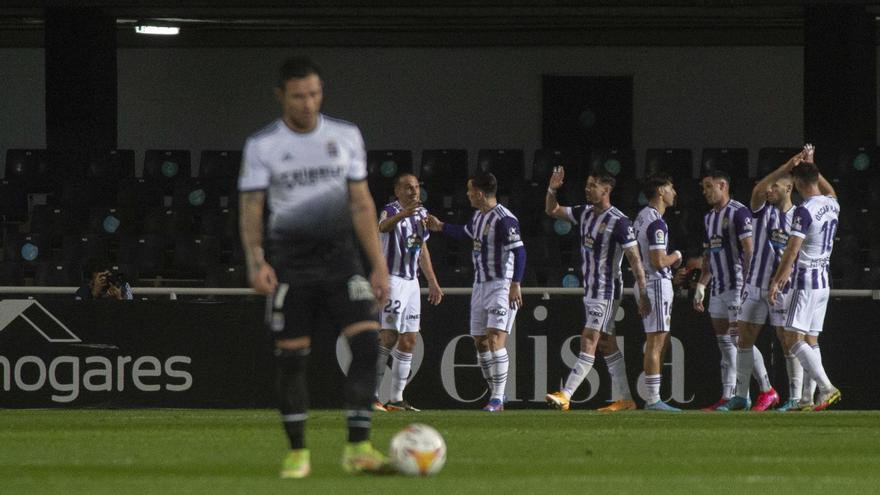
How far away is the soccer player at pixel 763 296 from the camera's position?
551 inches

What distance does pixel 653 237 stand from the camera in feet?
45.8

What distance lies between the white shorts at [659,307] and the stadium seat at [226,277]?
18.2 ft

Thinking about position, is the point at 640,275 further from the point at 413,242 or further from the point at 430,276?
the point at 413,242

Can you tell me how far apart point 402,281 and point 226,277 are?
4.67m

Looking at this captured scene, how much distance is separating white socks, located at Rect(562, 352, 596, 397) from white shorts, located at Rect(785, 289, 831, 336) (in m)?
1.74

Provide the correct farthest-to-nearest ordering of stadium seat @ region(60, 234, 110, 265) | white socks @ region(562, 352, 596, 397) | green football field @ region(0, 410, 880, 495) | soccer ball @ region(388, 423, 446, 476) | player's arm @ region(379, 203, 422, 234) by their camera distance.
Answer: stadium seat @ region(60, 234, 110, 265)
white socks @ region(562, 352, 596, 397)
player's arm @ region(379, 203, 422, 234)
soccer ball @ region(388, 423, 446, 476)
green football field @ region(0, 410, 880, 495)

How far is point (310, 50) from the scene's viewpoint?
2497 centimetres

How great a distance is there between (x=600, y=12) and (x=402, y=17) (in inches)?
116

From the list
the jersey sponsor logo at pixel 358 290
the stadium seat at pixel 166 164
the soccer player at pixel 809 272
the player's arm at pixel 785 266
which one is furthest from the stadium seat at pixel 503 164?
the jersey sponsor logo at pixel 358 290

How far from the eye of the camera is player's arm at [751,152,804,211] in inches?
523

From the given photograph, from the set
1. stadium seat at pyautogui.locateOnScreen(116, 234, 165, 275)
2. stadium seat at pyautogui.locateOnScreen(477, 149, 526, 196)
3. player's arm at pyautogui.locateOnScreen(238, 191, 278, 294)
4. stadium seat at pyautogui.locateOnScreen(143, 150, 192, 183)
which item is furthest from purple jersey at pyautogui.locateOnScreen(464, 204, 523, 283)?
stadium seat at pyautogui.locateOnScreen(143, 150, 192, 183)

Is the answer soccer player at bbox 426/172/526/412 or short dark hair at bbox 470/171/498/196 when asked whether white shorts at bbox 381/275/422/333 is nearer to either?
soccer player at bbox 426/172/526/412

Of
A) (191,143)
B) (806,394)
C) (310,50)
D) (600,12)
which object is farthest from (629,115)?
(806,394)

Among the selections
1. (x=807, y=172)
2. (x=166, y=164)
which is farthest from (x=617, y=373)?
(x=166, y=164)
